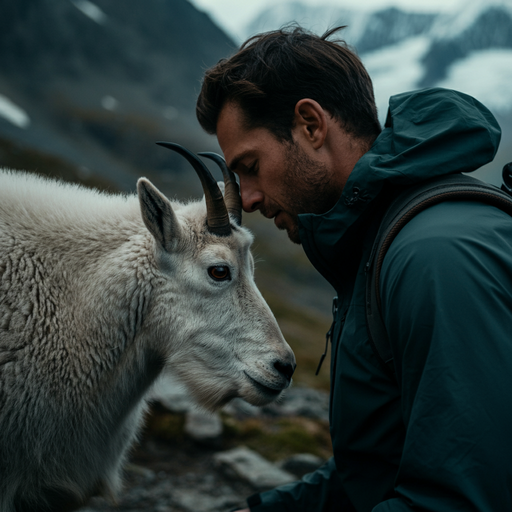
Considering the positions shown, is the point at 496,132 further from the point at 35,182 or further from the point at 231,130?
the point at 35,182

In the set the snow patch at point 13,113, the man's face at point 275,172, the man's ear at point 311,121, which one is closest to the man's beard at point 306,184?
the man's face at point 275,172

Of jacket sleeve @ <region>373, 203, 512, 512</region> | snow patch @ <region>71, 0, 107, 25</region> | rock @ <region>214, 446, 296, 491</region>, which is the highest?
snow patch @ <region>71, 0, 107, 25</region>

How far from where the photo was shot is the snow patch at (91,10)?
17838 cm

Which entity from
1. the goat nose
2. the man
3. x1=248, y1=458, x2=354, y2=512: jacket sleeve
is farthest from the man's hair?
x1=248, y1=458, x2=354, y2=512: jacket sleeve

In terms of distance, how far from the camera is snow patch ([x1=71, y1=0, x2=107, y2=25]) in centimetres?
17838

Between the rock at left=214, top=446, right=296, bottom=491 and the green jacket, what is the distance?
4.27m

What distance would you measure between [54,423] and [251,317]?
5.32 feet

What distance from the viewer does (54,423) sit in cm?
341

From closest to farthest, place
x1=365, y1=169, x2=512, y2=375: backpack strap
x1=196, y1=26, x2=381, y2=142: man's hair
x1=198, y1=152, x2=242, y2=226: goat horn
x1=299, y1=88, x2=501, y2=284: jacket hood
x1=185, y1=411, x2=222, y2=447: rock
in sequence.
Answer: x1=365, y1=169, x2=512, y2=375: backpack strap, x1=299, y1=88, x2=501, y2=284: jacket hood, x1=196, y1=26, x2=381, y2=142: man's hair, x1=198, y1=152, x2=242, y2=226: goat horn, x1=185, y1=411, x2=222, y2=447: rock

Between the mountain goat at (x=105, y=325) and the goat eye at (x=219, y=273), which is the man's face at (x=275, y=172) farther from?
the goat eye at (x=219, y=273)

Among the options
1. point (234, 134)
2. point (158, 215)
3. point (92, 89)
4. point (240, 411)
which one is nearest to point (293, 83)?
point (234, 134)

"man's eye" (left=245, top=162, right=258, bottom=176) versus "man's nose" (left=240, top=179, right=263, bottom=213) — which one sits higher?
"man's eye" (left=245, top=162, right=258, bottom=176)

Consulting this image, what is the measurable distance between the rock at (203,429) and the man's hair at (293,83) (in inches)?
226

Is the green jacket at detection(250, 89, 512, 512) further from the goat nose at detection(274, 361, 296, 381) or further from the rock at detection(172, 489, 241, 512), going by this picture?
the rock at detection(172, 489, 241, 512)
